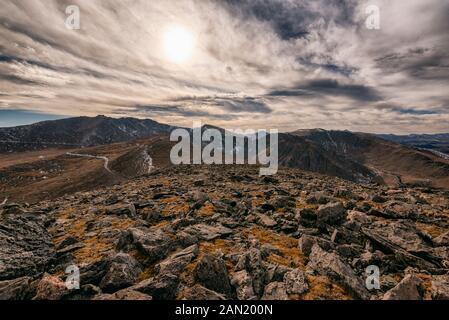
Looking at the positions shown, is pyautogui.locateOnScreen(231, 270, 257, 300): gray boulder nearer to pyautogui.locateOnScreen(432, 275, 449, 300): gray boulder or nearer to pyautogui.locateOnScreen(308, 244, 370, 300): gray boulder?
pyautogui.locateOnScreen(308, 244, 370, 300): gray boulder

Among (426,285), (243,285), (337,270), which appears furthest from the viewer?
(337,270)

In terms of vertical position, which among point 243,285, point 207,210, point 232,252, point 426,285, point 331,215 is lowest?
point 426,285

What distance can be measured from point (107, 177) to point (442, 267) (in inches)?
6273

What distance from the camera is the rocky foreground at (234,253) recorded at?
32.3 feet

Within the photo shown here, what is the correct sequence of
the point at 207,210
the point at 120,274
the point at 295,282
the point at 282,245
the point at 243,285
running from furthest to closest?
the point at 207,210
the point at 282,245
the point at 120,274
the point at 295,282
the point at 243,285

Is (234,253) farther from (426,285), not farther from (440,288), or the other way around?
(440,288)

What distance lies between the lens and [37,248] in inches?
524

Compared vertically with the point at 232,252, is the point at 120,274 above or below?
above

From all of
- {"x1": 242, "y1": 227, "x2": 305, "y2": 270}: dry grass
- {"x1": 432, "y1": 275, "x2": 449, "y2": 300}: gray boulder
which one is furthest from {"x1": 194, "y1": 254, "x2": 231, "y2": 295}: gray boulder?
{"x1": 432, "y1": 275, "x2": 449, "y2": 300}: gray boulder

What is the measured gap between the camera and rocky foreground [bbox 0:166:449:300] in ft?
32.3

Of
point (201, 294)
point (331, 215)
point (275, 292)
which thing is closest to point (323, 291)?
point (275, 292)

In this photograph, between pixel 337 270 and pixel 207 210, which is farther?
pixel 207 210

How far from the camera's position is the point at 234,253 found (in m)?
13.1
